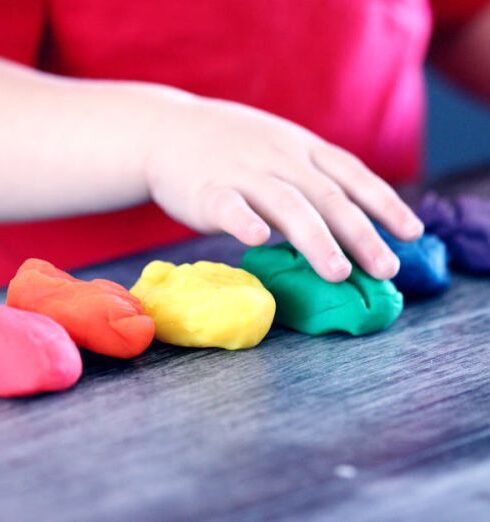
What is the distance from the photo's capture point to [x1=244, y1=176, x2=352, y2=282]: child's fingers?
51 centimetres

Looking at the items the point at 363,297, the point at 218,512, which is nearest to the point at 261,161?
the point at 363,297

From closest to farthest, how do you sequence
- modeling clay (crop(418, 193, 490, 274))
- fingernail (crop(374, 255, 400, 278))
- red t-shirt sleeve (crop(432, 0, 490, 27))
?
fingernail (crop(374, 255, 400, 278)), modeling clay (crop(418, 193, 490, 274)), red t-shirt sleeve (crop(432, 0, 490, 27))

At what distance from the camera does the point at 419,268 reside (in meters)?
0.56

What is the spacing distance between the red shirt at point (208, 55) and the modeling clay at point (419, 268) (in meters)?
0.38

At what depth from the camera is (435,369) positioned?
443 mm

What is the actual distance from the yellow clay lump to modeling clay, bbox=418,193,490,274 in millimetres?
189

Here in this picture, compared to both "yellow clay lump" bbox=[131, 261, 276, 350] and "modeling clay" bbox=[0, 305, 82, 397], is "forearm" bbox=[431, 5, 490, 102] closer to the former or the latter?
"yellow clay lump" bbox=[131, 261, 276, 350]

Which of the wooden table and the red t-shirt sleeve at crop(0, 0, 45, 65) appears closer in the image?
the wooden table

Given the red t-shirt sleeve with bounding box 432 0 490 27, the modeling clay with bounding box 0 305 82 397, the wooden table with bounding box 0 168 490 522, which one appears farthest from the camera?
the red t-shirt sleeve with bounding box 432 0 490 27

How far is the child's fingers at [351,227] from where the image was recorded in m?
0.52

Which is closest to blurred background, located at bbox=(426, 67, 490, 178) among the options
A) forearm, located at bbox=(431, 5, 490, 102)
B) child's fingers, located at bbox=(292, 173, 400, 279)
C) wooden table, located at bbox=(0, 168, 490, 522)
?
forearm, located at bbox=(431, 5, 490, 102)

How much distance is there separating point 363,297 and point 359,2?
551mm

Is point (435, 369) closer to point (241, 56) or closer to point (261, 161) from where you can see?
point (261, 161)

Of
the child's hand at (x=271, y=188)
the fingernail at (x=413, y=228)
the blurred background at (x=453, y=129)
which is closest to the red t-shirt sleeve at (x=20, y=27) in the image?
the child's hand at (x=271, y=188)
